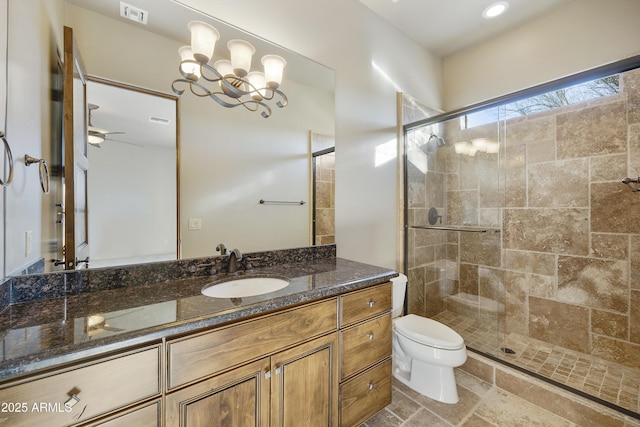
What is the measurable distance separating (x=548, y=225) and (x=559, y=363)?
109 centimetres

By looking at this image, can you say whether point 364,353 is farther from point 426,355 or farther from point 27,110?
point 27,110

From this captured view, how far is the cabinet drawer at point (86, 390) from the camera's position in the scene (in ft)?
2.06

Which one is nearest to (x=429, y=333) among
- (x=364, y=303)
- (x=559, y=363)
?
(x=364, y=303)

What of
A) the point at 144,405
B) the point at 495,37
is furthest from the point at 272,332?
the point at 495,37

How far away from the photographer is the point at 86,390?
2.28 feet

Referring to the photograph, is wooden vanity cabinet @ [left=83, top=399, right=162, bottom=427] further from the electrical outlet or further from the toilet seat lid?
the toilet seat lid

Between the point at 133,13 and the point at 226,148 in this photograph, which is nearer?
the point at 133,13

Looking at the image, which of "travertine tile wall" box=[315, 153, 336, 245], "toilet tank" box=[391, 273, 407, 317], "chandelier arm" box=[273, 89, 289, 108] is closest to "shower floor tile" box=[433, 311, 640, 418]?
"toilet tank" box=[391, 273, 407, 317]

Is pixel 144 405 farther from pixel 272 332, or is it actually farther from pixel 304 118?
pixel 304 118

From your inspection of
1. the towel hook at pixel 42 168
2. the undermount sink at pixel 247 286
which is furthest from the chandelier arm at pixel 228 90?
the undermount sink at pixel 247 286

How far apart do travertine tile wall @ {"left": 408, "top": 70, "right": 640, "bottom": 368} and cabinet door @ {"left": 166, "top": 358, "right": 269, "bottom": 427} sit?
1.80 meters

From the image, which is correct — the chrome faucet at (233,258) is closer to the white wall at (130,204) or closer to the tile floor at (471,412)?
the white wall at (130,204)

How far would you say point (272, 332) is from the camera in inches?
40.8

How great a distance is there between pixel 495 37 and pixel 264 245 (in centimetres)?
288
